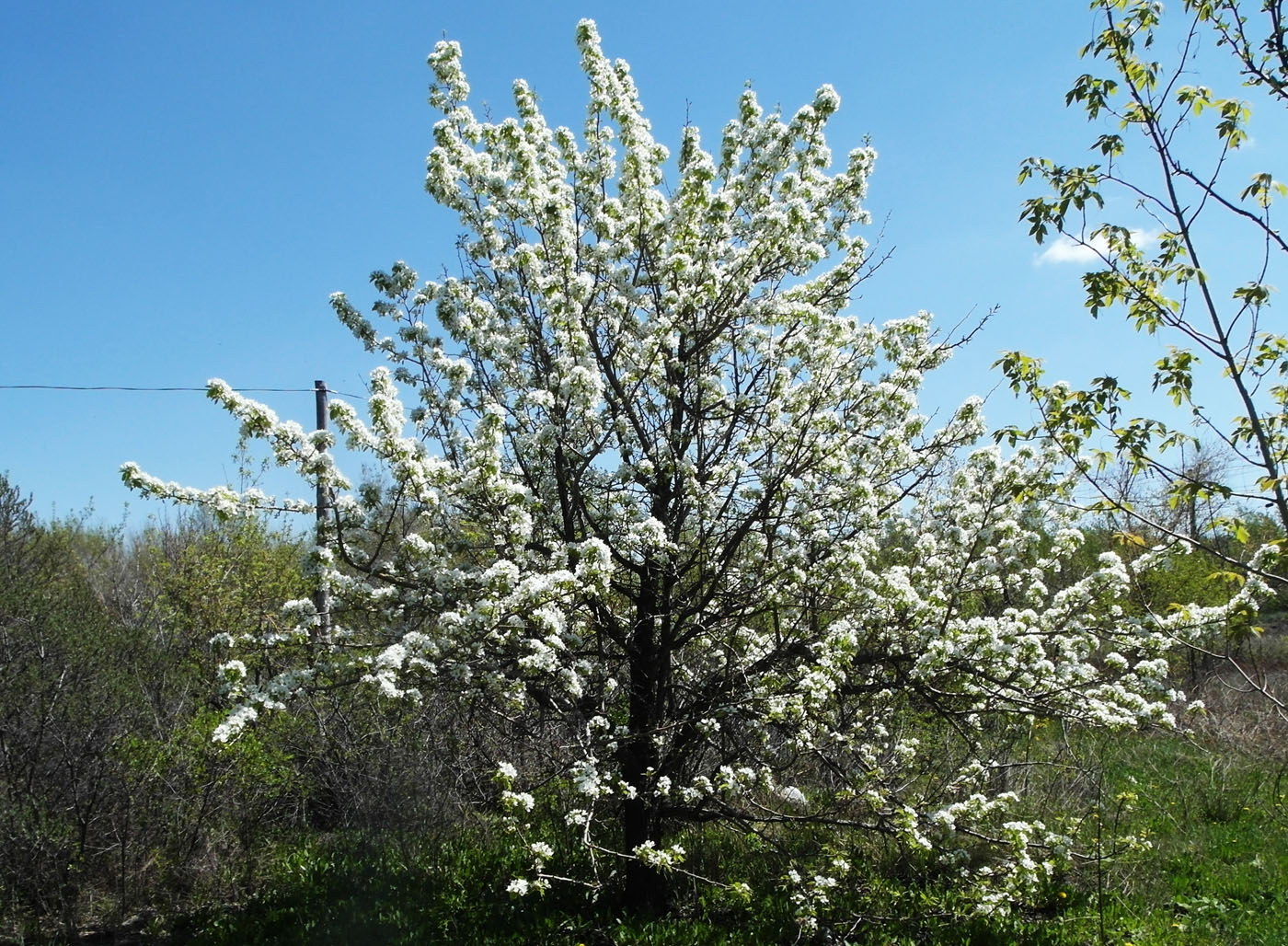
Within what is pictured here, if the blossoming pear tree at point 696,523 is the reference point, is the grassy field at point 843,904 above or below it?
below

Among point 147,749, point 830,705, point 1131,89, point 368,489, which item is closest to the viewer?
point 1131,89

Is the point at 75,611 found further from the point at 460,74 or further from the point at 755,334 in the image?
the point at 755,334

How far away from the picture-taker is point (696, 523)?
19.0ft

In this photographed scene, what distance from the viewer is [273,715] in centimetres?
642

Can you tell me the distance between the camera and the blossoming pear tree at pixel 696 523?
16.1 feet

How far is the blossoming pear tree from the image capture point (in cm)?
489

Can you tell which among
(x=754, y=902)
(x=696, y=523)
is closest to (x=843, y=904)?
(x=754, y=902)

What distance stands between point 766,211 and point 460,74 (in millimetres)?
2340

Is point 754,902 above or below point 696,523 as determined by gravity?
below

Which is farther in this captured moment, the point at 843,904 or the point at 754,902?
the point at 754,902

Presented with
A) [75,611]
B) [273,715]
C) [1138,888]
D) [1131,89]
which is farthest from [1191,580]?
[75,611]

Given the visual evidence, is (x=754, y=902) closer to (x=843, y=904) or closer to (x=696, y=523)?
(x=843, y=904)

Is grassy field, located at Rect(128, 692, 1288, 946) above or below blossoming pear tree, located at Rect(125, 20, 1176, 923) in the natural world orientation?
below

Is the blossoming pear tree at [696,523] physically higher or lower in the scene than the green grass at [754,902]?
higher
